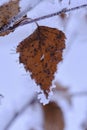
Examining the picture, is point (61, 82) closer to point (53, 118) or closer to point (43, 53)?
point (53, 118)

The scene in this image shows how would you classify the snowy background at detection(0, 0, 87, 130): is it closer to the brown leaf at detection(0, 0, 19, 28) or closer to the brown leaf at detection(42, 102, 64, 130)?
the brown leaf at detection(42, 102, 64, 130)

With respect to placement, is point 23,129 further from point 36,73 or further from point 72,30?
point 36,73

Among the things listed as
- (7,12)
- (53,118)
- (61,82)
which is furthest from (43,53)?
(61,82)

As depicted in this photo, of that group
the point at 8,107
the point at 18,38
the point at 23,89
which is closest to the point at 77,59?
the point at 23,89

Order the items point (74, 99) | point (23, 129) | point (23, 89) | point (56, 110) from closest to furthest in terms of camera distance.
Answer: point (23, 129) → point (56, 110) → point (23, 89) → point (74, 99)

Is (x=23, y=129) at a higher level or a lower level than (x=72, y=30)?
lower

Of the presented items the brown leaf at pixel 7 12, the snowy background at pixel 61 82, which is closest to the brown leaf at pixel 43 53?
the brown leaf at pixel 7 12
